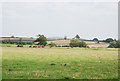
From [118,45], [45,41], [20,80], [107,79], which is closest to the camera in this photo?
[20,80]

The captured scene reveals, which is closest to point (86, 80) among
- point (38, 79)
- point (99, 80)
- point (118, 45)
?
point (99, 80)

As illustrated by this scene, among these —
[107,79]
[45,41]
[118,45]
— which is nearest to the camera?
[107,79]

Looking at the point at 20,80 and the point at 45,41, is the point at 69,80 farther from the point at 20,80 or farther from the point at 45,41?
the point at 45,41

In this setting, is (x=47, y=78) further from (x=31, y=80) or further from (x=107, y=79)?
(x=107, y=79)

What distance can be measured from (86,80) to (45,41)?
122m

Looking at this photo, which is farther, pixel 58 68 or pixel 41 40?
pixel 41 40

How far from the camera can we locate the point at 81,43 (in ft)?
374

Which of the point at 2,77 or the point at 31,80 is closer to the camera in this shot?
the point at 31,80

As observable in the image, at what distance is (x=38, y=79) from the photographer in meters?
8.53

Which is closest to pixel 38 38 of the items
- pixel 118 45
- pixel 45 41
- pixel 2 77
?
pixel 45 41

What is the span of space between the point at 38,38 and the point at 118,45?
2123 inches

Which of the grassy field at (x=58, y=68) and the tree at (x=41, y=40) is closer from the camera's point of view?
the grassy field at (x=58, y=68)

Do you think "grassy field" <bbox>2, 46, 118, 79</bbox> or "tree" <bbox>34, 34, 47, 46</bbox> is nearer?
"grassy field" <bbox>2, 46, 118, 79</bbox>

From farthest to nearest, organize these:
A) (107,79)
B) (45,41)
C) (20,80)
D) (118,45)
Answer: (45,41), (118,45), (107,79), (20,80)
